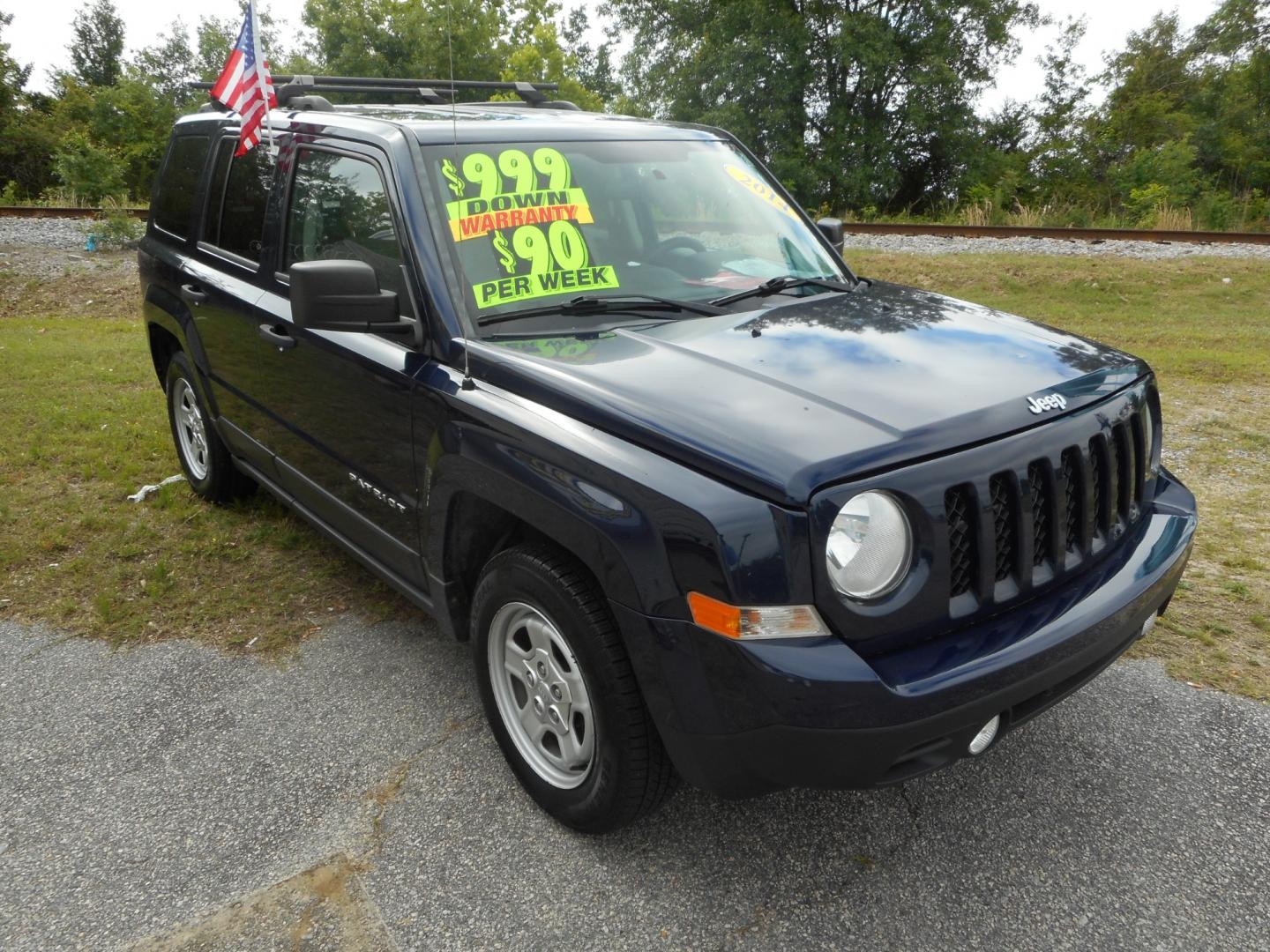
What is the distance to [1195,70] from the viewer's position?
3188 cm

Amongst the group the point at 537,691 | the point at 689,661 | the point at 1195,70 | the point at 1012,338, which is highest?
the point at 1195,70

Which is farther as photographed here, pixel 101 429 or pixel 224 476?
pixel 101 429

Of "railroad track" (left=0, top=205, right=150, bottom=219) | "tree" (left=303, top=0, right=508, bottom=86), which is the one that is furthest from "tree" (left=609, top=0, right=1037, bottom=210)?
"tree" (left=303, top=0, right=508, bottom=86)

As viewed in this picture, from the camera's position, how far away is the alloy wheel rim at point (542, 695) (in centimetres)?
262

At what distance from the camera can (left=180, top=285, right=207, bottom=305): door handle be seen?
4.40 meters

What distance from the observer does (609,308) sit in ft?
9.97

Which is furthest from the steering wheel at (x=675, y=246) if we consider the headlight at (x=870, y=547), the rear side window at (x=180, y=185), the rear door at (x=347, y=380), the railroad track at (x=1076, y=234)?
the railroad track at (x=1076, y=234)

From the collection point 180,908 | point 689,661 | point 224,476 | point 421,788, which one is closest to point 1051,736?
point 689,661

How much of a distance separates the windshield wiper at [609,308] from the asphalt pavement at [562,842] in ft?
4.53

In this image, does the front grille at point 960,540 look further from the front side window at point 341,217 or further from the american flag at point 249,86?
the american flag at point 249,86

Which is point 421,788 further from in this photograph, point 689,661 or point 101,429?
point 101,429

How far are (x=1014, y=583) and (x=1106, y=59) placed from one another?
3691 centimetres

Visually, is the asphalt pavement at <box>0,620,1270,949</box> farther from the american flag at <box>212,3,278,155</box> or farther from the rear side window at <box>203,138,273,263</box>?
the american flag at <box>212,3,278,155</box>

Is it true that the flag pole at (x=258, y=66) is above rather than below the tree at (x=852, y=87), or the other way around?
below
